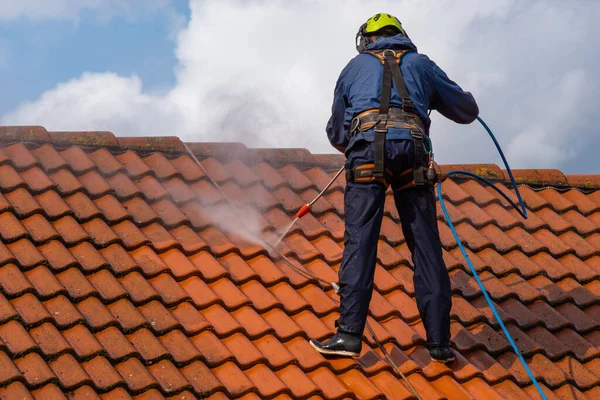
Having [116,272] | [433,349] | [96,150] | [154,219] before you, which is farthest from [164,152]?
[433,349]

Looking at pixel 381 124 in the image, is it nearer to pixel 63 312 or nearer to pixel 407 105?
pixel 407 105

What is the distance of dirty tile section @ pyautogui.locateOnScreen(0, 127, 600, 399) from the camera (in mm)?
4887

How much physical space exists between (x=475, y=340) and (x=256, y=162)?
2.33 metres

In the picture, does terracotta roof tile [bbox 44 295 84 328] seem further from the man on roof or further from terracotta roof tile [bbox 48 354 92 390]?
the man on roof

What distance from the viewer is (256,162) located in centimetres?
711

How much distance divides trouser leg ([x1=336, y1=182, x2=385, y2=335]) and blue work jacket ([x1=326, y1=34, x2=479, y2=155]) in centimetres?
34

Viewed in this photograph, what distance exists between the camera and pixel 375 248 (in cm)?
523

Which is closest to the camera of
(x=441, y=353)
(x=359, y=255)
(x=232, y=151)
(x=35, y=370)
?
(x=35, y=370)

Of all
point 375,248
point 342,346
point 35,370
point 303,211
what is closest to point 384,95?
point 375,248

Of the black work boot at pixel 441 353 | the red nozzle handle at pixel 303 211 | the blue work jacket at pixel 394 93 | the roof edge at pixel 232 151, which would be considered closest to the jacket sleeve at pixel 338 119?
the blue work jacket at pixel 394 93

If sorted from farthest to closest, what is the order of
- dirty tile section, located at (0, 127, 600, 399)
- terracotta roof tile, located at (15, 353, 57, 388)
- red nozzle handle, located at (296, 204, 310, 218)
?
red nozzle handle, located at (296, 204, 310, 218) → dirty tile section, located at (0, 127, 600, 399) → terracotta roof tile, located at (15, 353, 57, 388)

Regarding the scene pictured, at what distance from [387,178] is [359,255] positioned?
0.51 meters

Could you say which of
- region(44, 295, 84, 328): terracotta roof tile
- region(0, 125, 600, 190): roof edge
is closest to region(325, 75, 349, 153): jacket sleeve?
region(0, 125, 600, 190): roof edge

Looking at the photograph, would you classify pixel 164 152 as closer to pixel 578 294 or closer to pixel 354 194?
pixel 354 194
